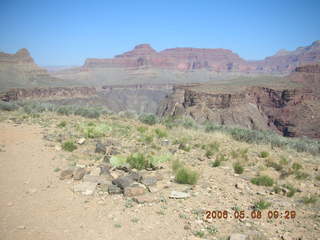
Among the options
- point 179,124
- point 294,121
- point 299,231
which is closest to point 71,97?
point 294,121

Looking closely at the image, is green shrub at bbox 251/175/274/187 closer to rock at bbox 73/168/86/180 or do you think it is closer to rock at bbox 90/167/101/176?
rock at bbox 90/167/101/176

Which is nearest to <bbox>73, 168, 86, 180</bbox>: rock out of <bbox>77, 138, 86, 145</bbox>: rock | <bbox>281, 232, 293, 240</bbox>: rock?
<bbox>77, 138, 86, 145</bbox>: rock

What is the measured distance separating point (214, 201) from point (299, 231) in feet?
5.41

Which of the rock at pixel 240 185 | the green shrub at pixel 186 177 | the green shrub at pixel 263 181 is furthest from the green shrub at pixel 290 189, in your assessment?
the green shrub at pixel 186 177

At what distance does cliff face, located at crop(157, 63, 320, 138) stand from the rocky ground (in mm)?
33325

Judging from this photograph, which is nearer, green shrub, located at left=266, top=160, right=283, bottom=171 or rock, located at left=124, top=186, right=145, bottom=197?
rock, located at left=124, top=186, right=145, bottom=197

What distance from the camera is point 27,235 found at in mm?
4379

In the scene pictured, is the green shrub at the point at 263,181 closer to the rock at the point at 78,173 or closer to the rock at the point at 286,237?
the rock at the point at 286,237

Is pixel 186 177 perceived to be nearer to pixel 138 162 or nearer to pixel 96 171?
pixel 138 162

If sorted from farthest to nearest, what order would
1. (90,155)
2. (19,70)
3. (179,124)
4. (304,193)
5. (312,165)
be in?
1. (19,70)
2. (179,124)
3. (312,165)
4. (90,155)
5. (304,193)

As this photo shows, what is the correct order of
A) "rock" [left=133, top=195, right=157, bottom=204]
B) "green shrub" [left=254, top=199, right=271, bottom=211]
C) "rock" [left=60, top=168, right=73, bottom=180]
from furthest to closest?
1. "rock" [left=60, top=168, right=73, bottom=180]
2. "rock" [left=133, top=195, right=157, bottom=204]
3. "green shrub" [left=254, top=199, right=271, bottom=211]

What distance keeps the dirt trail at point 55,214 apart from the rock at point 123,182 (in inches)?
17.0

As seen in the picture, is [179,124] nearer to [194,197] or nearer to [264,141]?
[264,141]

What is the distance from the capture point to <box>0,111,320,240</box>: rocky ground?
4.60 m
